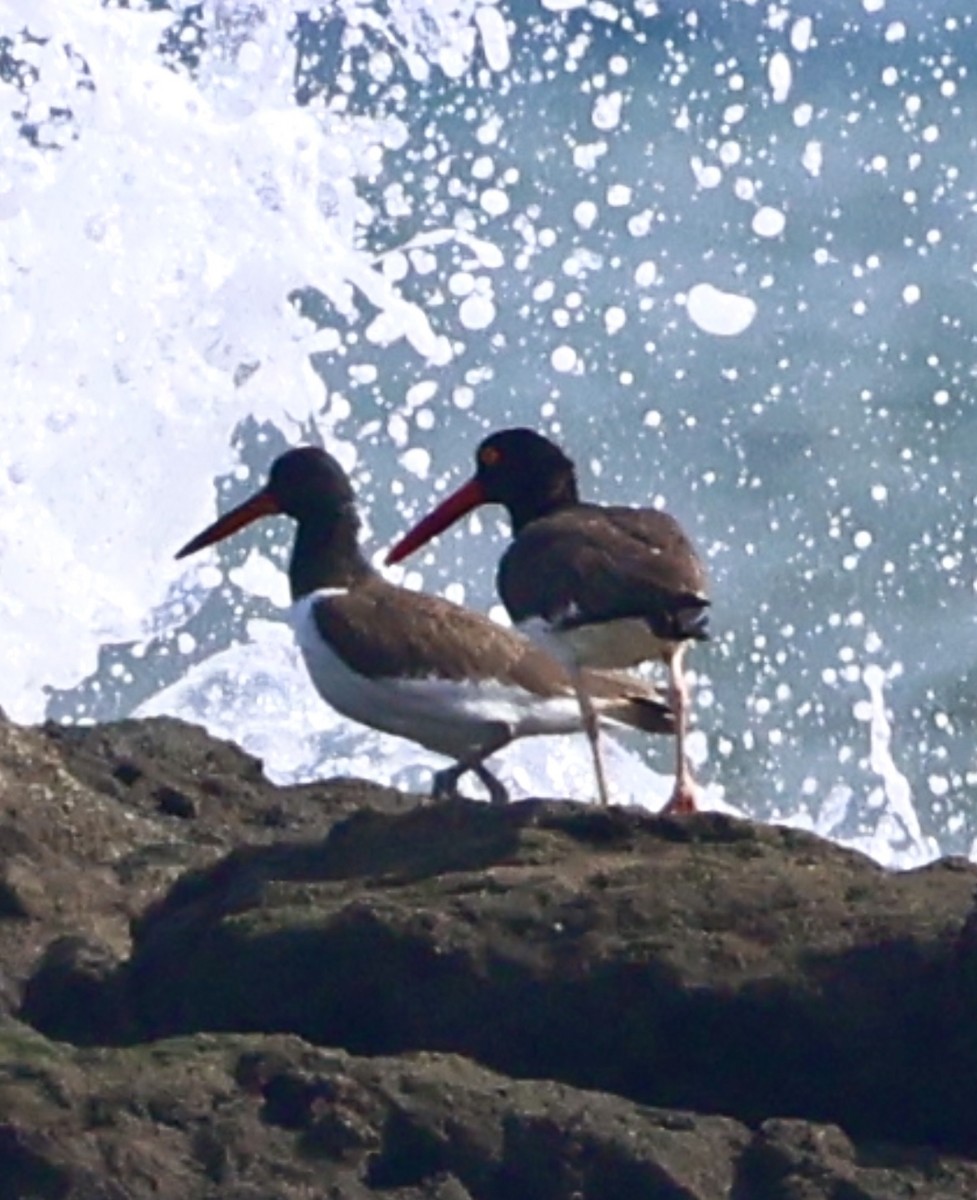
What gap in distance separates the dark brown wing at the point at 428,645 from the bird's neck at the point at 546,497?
332 millimetres

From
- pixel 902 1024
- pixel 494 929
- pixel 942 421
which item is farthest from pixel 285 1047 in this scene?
pixel 942 421

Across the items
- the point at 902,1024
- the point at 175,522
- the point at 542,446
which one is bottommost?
the point at 902,1024

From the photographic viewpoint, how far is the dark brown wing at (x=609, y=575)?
7008 mm

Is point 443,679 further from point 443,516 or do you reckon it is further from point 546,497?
point 443,516

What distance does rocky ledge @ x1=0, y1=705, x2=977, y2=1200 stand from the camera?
4.24m

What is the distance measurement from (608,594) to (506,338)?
23.0 ft

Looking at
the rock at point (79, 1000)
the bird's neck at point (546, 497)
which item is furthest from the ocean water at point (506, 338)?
the rock at point (79, 1000)

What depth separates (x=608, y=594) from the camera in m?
7.04

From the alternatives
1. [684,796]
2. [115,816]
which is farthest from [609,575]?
[115,816]

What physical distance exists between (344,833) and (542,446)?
119 inches

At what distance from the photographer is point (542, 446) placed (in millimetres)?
8422

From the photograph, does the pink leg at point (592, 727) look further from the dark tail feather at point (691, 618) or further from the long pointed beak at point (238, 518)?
the long pointed beak at point (238, 518)

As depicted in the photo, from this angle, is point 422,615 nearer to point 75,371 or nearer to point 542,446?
point 542,446

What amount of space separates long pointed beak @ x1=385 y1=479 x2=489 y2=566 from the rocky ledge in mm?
2854
